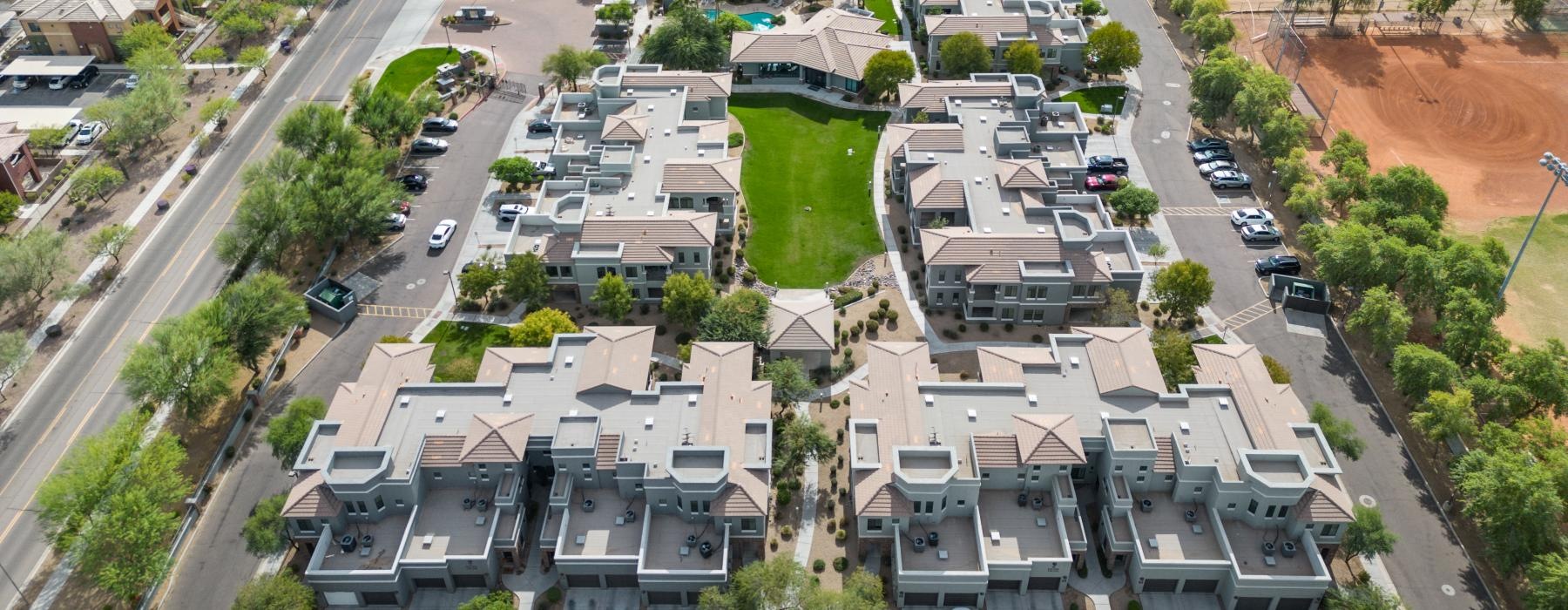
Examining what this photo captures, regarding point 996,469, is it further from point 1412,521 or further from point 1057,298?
point 1412,521

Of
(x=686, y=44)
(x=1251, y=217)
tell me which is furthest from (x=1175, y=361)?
(x=686, y=44)

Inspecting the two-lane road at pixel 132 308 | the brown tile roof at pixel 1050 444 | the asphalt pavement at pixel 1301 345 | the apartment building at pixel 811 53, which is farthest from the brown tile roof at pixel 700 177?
the asphalt pavement at pixel 1301 345

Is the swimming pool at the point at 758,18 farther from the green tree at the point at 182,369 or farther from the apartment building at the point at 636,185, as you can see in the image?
the green tree at the point at 182,369

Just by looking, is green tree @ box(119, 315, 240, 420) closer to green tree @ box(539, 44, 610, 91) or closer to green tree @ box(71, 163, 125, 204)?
green tree @ box(71, 163, 125, 204)

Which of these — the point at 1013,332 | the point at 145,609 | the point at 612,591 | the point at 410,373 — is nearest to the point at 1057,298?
the point at 1013,332

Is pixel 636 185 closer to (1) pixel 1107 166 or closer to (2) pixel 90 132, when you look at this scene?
(1) pixel 1107 166

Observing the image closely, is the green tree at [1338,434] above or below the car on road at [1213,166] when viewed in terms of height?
above

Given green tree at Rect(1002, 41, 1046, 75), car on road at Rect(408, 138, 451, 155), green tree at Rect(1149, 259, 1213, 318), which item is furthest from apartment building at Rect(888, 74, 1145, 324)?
car on road at Rect(408, 138, 451, 155)
